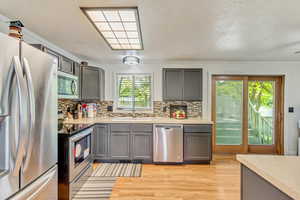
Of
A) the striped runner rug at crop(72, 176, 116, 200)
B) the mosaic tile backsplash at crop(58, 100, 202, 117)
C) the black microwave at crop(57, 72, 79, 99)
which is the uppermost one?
the black microwave at crop(57, 72, 79, 99)

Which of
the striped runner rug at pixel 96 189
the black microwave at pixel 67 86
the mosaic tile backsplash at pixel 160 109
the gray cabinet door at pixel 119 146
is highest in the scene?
the black microwave at pixel 67 86

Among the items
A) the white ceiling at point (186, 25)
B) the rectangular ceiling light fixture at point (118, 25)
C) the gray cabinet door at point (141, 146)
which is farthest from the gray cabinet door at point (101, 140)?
the rectangular ceiling light fixture at point (118, 25)

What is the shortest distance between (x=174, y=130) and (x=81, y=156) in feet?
5.85

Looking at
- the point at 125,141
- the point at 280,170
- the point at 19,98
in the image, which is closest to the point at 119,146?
the point at 125,141

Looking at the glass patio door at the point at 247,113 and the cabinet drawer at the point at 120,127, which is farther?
the glass patio door at the point at 247,113

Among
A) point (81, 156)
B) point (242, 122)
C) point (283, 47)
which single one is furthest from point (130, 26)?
point (242, 122)

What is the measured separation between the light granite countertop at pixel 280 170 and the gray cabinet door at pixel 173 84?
9.40 feet

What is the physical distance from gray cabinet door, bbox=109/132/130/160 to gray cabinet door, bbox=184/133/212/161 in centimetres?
120

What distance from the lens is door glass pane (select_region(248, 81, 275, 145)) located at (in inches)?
173

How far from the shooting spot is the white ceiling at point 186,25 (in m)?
1.78

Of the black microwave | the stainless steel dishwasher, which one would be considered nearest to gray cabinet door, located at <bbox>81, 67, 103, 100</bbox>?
the black microwave

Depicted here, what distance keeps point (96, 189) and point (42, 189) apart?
127cm

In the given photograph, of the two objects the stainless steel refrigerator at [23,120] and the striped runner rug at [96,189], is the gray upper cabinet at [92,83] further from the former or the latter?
the stainless steel refrigerator at [23,120]

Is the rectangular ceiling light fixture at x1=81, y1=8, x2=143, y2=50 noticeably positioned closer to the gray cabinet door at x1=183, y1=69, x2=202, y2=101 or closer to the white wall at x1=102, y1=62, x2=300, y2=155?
the white wall at x1=102, y1=62, x2=300, y2=155
